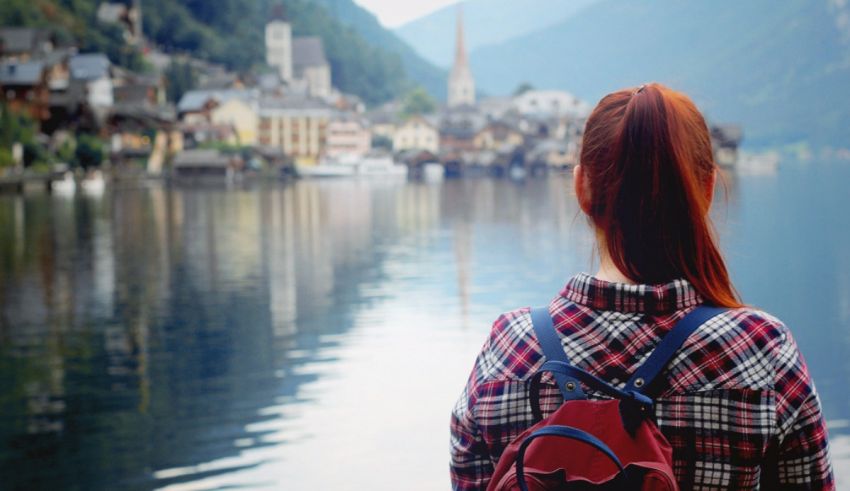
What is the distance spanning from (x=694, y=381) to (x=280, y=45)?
90412 mm

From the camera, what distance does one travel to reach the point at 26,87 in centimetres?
3712

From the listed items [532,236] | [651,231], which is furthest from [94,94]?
[651,231]

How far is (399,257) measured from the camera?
50.4 feet

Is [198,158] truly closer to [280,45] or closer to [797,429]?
[280,45]

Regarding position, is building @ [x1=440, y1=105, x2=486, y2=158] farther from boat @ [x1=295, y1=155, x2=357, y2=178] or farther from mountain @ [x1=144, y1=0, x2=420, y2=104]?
mountain @ [x1=144, y1=0, x2=420, y2=104]

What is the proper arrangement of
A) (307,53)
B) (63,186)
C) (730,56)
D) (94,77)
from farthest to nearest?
(730,56) → (307,53) → (94,77) → (63,186)

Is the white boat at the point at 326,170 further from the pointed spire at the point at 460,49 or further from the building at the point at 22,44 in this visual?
the pointed spire at the point at 460,49

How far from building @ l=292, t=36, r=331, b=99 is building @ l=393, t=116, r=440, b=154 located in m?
16.8

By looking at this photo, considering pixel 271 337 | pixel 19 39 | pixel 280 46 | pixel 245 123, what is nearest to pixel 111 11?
pixel 245 123

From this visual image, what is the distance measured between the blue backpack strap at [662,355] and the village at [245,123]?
3028 centimetres

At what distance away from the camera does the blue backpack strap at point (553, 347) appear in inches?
43.2

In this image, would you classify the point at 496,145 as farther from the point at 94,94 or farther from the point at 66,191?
the point at 66,191

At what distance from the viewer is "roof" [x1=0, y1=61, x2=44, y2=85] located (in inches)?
1447

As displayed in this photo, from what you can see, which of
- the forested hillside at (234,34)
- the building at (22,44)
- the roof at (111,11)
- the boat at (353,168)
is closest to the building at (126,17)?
the roof at (111,11)
